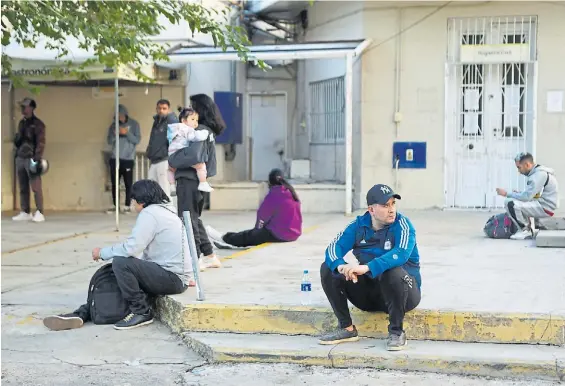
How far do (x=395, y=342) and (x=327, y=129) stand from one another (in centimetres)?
1145

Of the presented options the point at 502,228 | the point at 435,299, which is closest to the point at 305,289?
the point at 435,299

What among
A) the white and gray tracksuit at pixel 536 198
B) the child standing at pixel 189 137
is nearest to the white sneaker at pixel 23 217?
the child standing at pixel 189 137

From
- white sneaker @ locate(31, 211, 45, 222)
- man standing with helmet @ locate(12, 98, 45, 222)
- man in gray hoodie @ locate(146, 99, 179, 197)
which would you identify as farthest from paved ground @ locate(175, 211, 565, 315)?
man standing with helmet @ locate(12, 98, 45, 222)

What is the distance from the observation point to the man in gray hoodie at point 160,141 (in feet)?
41.4

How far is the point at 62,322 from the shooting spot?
280 inches

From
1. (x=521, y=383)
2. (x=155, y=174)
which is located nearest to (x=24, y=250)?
(x=155, y=174)

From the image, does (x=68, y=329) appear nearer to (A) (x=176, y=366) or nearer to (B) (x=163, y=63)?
(A) (x=176, y=366)

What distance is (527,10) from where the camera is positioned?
48.2ft

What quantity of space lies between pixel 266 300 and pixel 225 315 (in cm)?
41

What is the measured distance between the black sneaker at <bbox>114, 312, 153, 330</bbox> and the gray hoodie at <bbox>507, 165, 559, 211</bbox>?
5.76 meters

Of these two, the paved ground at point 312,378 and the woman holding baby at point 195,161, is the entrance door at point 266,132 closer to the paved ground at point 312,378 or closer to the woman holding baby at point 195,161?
the woman holding baby at point 195,161

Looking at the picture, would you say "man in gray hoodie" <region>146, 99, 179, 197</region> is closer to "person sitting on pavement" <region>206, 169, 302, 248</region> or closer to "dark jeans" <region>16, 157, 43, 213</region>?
"person sitting on pavement" <region>206, 169, 302, 248</region>

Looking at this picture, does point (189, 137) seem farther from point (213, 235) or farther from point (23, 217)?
point (23, 217)

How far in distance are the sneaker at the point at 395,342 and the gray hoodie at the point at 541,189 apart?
→ 18.1ft
